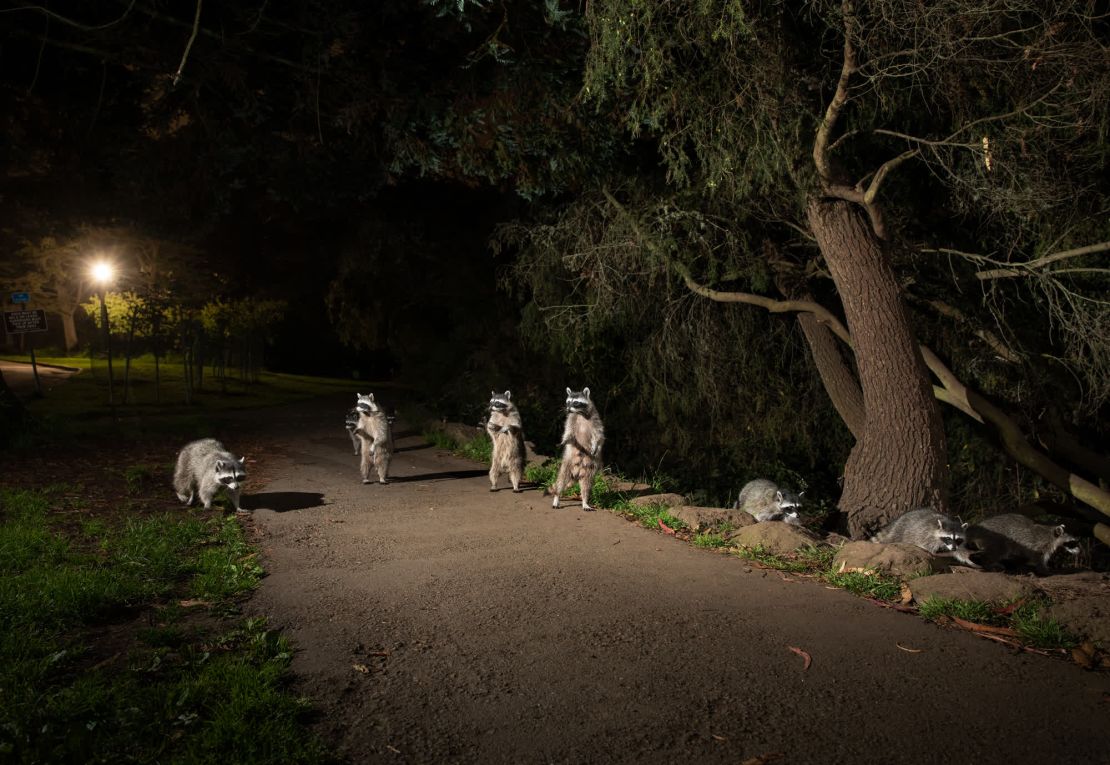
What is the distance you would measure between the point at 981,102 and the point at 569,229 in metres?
5.61

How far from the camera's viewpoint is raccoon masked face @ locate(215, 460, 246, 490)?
329 inches

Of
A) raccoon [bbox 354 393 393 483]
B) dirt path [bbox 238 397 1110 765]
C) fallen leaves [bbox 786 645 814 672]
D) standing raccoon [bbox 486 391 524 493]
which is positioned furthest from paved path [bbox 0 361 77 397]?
fallen leaves [bbox 786 645 814 672]

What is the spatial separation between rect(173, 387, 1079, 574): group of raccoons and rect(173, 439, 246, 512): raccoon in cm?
1

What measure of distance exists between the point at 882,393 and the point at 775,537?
251cm

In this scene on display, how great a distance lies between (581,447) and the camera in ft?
28.5

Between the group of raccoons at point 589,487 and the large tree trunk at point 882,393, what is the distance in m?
0.54

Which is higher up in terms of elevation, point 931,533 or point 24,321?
point 24,321

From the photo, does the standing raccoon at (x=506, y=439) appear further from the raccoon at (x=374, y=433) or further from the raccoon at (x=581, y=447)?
the raccoon at (x=374, y=433)

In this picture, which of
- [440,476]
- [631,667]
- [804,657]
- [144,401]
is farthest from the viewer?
[144,401]

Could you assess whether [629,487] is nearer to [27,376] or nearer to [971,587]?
[971,587]

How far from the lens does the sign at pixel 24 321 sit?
1475 centimetres

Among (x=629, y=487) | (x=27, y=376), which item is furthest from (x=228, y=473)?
(x=27, y=376)

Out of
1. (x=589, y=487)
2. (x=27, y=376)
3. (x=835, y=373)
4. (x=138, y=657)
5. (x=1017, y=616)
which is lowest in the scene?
(x=138, y=657)

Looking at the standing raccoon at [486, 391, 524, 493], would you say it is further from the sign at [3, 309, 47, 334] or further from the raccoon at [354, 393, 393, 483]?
the sign at [3, 309, 47, 334]
